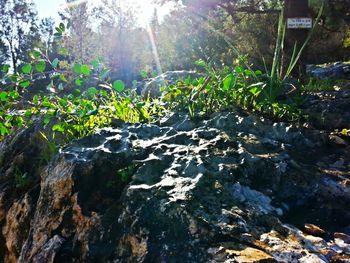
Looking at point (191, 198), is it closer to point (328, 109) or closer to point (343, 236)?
point (343, 236)

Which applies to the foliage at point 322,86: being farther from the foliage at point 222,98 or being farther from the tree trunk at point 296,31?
the foliage at point 222,98

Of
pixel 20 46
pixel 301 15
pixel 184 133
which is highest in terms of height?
pixel 301 15

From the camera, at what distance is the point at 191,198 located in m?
1.78

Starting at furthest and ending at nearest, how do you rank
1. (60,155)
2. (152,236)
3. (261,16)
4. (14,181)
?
(261,16) < (14,181) < (60,155) < (152,236)

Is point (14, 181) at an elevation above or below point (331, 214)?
below

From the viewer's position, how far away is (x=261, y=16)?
37.8ft

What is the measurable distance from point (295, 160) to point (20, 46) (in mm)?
30074

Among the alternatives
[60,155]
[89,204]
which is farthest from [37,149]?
[89,204]

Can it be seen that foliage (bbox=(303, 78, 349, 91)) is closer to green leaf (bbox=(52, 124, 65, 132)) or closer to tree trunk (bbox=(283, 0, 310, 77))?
tree trunk (bbox=(283, 0, 310, 77))

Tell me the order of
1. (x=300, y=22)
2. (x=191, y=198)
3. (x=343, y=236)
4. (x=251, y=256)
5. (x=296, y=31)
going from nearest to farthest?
(x=251, y=256) → (x=343, y=236) → (x=191, y=198) → (x=300, y=22) → (x=296, y=31)

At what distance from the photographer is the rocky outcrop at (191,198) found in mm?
1574

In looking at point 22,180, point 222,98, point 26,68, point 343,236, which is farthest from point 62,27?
point 343,236

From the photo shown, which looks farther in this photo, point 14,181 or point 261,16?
point 261,16

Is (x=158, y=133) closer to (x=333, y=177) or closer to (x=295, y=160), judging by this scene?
(x=295, y=160)
